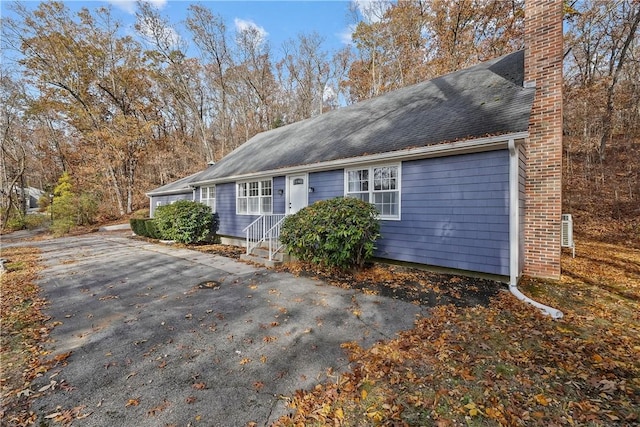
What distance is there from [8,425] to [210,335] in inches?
69.5

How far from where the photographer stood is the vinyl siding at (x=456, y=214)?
5.27m

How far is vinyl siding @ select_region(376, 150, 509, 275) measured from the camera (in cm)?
527

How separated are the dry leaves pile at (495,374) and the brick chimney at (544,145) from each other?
4.91 ft

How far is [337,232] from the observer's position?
594cm

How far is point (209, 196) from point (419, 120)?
379 inches

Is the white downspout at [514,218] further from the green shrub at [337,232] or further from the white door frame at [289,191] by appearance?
the white door frame at [289,191]

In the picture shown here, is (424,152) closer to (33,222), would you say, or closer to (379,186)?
(379,186)

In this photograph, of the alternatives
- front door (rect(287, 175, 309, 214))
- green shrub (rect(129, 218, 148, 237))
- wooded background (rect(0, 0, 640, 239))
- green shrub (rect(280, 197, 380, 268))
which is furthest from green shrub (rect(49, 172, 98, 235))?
green shrub (rect(280, 197, 380, 268))

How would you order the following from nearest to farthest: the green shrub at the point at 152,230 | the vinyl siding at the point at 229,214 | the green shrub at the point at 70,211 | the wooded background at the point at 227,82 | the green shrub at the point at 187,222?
the vinyl siding at the point at 229,214
the green shrub at the point at 187,222
the green shrub at the point at 152,230
the wooded background at the point at 227,82
the green shrub at the point at 70,211

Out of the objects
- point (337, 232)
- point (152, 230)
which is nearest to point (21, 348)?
point (337, 232)

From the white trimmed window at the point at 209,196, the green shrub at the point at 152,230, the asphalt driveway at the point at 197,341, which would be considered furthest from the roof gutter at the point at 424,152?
the green shrub at the point at 152,230

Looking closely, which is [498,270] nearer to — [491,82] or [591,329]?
[591,329]

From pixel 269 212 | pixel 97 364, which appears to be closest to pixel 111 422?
pixel 97 364

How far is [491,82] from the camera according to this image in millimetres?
7082
